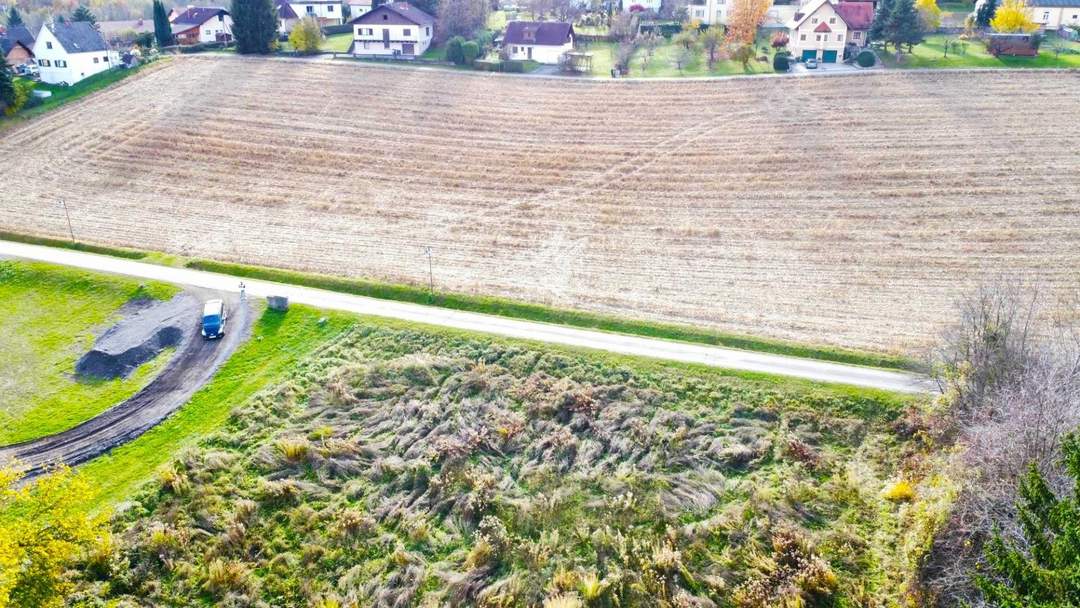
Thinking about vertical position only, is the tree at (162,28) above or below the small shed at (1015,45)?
above

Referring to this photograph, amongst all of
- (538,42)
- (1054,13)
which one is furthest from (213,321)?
(1054,13)

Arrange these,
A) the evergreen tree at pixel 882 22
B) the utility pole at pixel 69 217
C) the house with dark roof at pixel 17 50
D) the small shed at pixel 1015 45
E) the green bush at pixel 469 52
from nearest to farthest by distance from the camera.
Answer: the utility pole at pixel 69 217
the small shed at pixel 1015 45
the evergreen tree at pixel 882 22
the house with dark roof at pixel 17 50
the green bush at pixel 469 52

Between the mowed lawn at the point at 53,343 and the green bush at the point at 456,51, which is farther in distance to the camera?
the green bush at the point at 456,51

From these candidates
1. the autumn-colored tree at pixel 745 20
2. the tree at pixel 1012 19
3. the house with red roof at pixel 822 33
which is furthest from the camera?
the autumn-colored tree at pixel 745 20

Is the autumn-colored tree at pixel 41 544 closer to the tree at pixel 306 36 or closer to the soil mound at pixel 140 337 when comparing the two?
the soil mound at pixel 140 337

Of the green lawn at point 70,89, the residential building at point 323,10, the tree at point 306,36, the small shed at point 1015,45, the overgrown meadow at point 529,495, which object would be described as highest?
the residential building at point 323,10

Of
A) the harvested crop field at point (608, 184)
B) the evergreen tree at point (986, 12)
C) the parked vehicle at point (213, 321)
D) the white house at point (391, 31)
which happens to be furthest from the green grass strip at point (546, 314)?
the evergreen tree at point (986, 12)

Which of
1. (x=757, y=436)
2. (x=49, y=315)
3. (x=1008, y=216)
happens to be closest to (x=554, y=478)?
(x=757, y=436)

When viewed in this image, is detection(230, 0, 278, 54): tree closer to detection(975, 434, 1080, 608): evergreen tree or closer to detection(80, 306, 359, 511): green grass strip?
detection(80, 306, 359, 511): green grass strip
